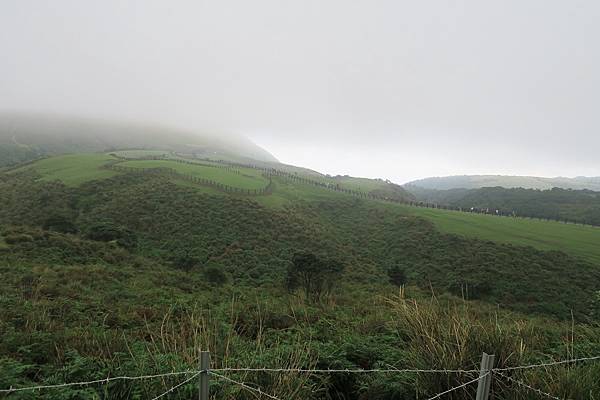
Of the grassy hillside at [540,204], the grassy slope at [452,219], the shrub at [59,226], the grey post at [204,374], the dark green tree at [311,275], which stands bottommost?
the shrub at [59,226]

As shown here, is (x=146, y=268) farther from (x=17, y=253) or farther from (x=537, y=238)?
(x=537, y=238)

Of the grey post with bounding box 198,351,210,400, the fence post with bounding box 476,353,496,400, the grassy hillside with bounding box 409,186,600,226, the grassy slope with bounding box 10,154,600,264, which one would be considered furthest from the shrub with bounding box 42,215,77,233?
the grassy hillside with bounding box 409,186,600,226

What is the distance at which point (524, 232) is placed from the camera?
165 ft

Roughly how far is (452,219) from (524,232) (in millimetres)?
9961

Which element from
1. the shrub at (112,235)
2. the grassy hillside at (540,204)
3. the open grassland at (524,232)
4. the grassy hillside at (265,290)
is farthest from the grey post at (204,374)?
the grassy hillside at (540,204)

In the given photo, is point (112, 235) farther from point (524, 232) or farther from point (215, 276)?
point (524, 232)

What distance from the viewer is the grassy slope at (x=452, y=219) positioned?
45.6 m

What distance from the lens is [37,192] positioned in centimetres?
5000

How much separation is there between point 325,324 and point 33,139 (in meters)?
236

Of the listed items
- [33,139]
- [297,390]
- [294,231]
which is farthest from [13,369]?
[33,139]

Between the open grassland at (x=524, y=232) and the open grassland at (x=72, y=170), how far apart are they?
55445 millimetres

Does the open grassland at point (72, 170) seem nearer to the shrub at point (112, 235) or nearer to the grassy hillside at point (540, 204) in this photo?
the shrub at point (112, 235)

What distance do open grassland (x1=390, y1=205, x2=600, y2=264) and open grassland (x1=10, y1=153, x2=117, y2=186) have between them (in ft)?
182

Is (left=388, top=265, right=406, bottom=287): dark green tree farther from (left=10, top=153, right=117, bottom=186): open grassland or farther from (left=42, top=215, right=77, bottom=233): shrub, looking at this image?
(left=10, top=153, right=117, bottom=186): open grassland
